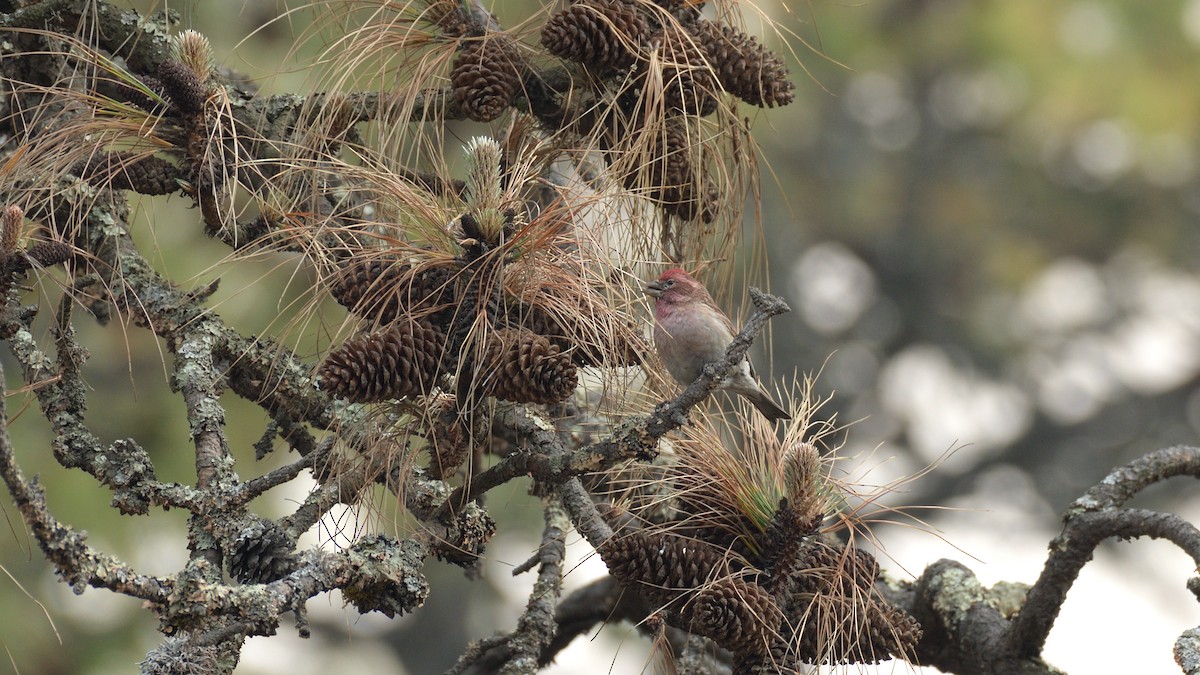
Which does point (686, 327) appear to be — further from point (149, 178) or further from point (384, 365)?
point (149, 178)

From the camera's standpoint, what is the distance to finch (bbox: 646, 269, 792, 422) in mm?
2562

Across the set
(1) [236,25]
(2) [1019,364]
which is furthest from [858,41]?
(1) [236,25]

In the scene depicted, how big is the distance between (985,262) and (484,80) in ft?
21.6

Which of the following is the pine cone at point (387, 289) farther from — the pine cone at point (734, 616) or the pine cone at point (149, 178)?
the pine cone at point (734, 616)

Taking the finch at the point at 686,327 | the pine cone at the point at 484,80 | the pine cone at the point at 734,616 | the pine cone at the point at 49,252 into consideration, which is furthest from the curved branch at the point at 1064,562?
the pine cone at the point at 49,252

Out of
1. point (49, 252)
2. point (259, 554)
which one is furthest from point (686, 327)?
point (49, 252)

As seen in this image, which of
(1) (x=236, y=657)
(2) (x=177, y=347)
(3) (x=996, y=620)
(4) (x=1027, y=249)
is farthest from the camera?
(4) (x=1027, y=249)

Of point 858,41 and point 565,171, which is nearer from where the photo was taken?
point 565,171

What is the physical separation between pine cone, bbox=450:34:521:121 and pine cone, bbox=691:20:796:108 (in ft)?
1.24

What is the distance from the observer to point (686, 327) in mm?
2623

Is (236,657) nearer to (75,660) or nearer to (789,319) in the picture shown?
(75,660)

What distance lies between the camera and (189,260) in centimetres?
442

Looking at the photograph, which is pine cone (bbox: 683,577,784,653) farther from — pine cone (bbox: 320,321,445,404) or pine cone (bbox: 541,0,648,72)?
pine cone (bbox: 541,0,648,72)

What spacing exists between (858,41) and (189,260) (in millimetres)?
5026
